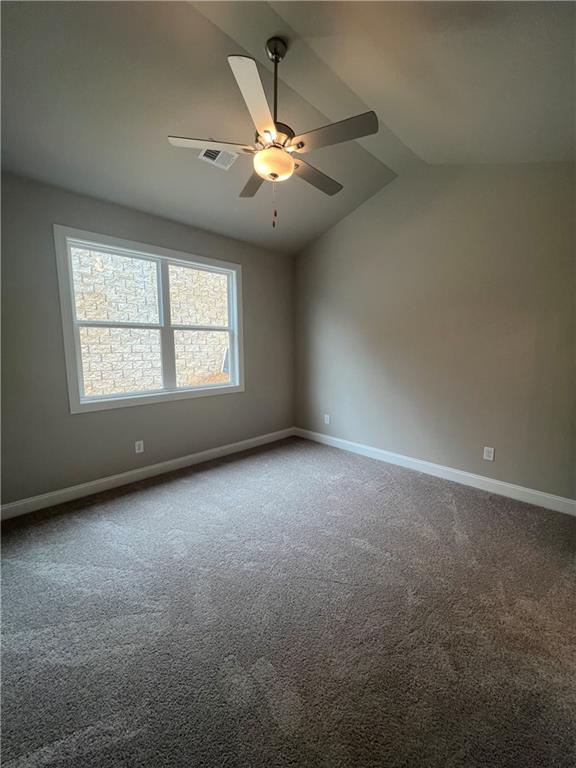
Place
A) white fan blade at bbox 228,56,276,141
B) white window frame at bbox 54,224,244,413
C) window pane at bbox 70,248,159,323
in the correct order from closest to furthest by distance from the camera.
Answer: white fan blade at bbox 228,56,276,141 < white window frame at bbox 54,224,244,413 < window pane at bbox 70,248,159,323

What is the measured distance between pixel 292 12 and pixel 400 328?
2.54m

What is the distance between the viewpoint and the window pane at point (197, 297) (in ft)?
11.2

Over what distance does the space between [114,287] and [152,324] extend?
462mm

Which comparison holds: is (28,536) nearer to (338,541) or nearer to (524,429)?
(338,541)

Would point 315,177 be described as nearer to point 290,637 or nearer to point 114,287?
point 114,287

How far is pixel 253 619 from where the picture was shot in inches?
63.1

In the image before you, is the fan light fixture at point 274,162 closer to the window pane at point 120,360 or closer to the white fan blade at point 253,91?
the white fan blade at point 253,91

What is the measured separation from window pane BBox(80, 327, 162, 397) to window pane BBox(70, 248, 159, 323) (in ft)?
0.44

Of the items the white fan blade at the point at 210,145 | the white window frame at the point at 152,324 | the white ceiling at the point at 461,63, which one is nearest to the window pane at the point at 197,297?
the white window frame at the point at 152,324

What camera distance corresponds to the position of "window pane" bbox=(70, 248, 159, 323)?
2.81m

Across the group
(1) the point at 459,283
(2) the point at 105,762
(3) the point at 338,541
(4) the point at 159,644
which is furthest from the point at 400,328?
(2) the point at 105,762

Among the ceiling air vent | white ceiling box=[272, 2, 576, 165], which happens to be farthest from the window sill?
white ceiling box=[272, 2, 576, 165]

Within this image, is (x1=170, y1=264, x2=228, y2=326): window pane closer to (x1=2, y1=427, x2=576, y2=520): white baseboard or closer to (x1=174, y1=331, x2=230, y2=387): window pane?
(x1=174, y1=331, x2=230, y2=387): window pane

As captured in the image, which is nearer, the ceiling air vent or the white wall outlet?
the ceiling air vent
